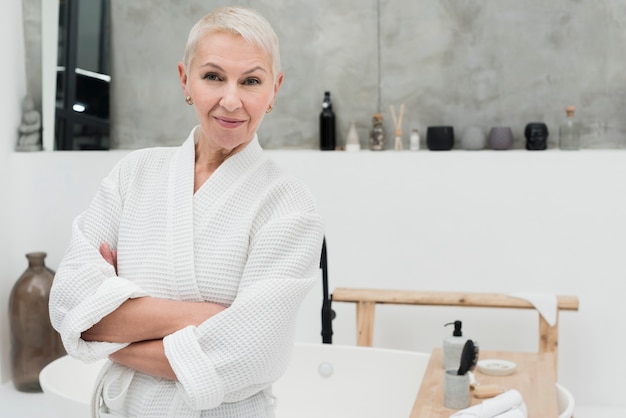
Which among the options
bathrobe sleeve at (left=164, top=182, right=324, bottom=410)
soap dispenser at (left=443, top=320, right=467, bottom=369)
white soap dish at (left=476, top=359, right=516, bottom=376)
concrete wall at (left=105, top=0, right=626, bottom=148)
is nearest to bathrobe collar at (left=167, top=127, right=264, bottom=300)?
bathrobe sleeve at (left=164, top=182, right=324, bottom=410)

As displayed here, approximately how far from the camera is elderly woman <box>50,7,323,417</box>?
152 centimetres

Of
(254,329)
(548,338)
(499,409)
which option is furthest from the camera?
(548,338)

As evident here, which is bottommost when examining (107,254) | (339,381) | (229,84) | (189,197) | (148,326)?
(339,381)

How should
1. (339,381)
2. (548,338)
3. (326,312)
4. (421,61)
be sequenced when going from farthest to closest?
(421,61) → (548,338) → (339,381) → (326,312)

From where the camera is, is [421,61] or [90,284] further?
[421,61]

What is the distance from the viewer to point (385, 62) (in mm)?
4184

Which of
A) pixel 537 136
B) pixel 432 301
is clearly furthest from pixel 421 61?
pixel 432 301

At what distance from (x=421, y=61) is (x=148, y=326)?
2859mm

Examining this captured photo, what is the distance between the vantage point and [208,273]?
1.59m

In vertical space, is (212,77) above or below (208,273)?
above

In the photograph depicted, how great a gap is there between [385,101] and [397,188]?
488mm

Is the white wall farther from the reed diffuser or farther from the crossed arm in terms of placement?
the crossed arm

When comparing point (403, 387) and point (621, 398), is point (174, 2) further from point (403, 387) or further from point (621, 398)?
point (621, 398)

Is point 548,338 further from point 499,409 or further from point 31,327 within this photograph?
point 31,327
